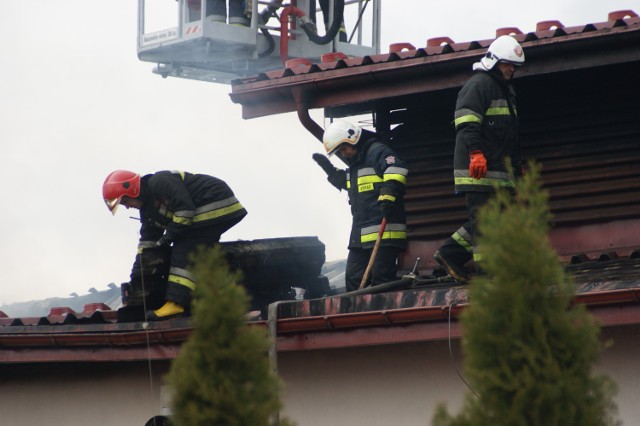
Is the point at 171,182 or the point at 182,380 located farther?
the point at 171,182

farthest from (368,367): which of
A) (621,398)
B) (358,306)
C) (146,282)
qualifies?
(146,282)

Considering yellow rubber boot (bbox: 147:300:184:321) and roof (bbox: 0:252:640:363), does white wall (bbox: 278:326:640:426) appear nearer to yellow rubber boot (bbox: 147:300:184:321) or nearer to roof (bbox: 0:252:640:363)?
roof (bbox: 0:252:640:363)

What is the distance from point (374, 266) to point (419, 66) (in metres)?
1.56

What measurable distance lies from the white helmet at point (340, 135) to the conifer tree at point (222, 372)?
5.11 meters

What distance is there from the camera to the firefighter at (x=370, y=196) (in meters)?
11.1

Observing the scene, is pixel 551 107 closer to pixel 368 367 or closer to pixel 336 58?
pixel 336 58

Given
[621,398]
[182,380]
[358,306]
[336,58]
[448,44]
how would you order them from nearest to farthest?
1. [182,380]
2. [621,398]
3. [358,306]
4. [448,44]
5. [336,58]

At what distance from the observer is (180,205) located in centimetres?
1103

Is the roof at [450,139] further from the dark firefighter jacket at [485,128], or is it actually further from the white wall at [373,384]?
the dark firefighter jacket at [485,128]

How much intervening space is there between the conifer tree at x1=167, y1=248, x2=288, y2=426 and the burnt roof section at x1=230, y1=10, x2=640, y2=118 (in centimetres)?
503

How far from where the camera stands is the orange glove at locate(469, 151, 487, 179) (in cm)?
991

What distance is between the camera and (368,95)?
1141cm

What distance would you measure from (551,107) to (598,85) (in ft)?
1.35

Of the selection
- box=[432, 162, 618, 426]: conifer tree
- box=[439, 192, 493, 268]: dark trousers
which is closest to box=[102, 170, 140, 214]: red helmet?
box=[439, 192, 493, 268]: dark trousers
